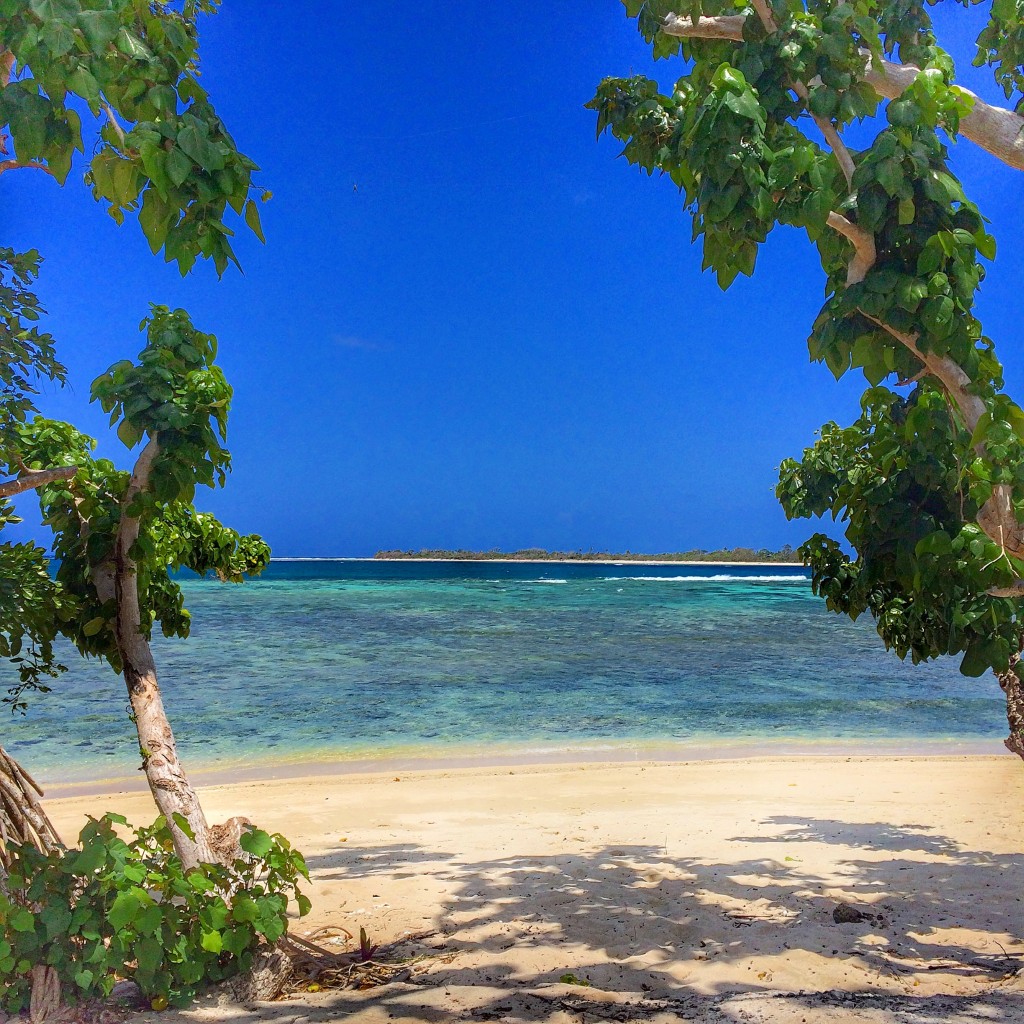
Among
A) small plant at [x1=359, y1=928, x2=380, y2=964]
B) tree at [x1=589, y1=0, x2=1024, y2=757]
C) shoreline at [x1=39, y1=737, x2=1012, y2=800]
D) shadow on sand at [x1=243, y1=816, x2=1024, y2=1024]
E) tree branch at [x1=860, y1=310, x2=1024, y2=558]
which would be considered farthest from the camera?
shoreline at [x1=39, y1=737, x2=1012, y2=800]

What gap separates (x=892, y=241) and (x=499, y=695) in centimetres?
1520

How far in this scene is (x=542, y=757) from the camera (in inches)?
463

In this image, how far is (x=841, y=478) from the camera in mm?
5516

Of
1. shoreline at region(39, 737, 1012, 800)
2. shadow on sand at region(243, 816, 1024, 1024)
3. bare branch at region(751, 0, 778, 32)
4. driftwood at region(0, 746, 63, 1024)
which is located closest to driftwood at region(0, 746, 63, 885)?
driftwood at region(0, 746, 63, 1024)

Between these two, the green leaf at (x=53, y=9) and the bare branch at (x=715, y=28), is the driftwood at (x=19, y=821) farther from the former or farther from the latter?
the bare branch at (x=715, y=28)

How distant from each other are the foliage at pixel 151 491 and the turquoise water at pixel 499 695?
777 centimetres

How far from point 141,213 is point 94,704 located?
52.8 feet

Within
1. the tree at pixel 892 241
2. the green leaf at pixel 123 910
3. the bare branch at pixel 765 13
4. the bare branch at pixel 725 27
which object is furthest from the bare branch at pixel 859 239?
the green leaf at pixel 123 910

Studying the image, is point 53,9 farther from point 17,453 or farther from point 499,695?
point 499,695

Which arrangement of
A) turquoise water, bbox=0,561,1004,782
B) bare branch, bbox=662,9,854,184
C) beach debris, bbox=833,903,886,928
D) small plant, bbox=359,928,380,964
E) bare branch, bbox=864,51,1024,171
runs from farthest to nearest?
turquoise water, bbox=0,561,1004,782, beach debris, bbox=833,903,886,928, small plant, bbox=359,928,380,964, bare branch, bbox=864,51,1024,171, bare branch, bbox=662,9,854,184

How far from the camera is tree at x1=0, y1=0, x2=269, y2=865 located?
79.4 inches

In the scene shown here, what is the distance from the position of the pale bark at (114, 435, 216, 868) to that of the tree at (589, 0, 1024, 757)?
2.51 meters

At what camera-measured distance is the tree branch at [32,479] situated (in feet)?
11.3

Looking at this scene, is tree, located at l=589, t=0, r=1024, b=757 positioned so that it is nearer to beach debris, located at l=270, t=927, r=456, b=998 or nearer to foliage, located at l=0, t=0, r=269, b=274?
foliage, located at l=0, t=0, r=269, b=274
